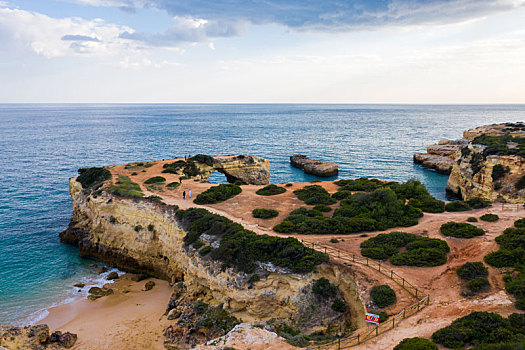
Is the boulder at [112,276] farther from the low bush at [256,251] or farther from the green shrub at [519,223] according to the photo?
the green shrub at [519,223]

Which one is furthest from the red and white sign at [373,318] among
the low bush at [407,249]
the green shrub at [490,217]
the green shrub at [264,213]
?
the green shrub at [490,217]

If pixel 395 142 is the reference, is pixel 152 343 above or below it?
below

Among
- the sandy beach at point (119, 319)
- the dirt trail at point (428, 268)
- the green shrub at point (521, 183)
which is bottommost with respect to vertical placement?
the sandy beach at point (119, 319)

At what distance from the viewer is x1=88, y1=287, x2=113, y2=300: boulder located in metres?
31.1

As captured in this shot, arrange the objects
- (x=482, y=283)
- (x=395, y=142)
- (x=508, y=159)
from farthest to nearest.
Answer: (x=395, y=142), (x=508, y=159), (x=482, y=283)

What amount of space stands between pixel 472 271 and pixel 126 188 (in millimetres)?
38368

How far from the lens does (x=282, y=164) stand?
85.1 meters

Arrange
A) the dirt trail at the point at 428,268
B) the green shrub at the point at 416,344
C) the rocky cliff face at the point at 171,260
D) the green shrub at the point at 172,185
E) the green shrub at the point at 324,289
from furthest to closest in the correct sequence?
1. the green shrub at the point at 172,185
2. the rocky cliff face at the point at 171,260
3. the green shrub at the point at 324,289
4. the dirt trail at the point at 428,268
5. the green shrub at the point at 416,344

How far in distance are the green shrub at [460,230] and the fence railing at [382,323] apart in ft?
28.7

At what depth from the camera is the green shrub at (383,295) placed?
1961cm

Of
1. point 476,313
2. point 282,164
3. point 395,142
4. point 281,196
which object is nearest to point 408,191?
point 281,196

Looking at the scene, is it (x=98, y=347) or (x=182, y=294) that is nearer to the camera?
(x=98, y=347)

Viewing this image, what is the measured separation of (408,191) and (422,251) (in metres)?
17.6

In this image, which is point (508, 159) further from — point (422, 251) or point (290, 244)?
point (290, 244)
